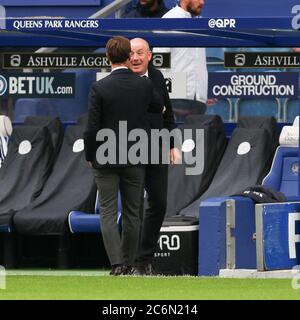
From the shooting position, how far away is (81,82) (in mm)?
16391

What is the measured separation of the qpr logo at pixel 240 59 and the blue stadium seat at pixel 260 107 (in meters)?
0.56

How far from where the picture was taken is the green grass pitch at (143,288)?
11.0 metres

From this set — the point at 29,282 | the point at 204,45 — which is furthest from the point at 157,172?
the point at 204,45

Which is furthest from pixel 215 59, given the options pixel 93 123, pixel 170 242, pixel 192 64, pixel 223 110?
pixel 93 123

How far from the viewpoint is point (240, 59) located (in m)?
15.7

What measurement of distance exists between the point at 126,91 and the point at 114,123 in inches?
10.9

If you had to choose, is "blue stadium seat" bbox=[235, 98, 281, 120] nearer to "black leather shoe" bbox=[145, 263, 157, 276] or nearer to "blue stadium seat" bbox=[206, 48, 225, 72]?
"blue stadium seat" bbox=[206, 48, 225, 72]

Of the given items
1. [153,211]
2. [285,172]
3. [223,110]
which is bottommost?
[153,211]

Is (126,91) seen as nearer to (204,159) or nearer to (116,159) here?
(116,159)

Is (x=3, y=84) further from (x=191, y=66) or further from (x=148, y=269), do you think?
(x=148, y=269)

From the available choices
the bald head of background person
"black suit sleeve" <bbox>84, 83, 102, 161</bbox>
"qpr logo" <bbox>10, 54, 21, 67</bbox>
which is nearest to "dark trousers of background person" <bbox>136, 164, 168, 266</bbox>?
"black suit sleeve" <bbox>84, 83, 102, 161</bbox>

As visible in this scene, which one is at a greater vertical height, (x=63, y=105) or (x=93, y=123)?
(x=63, y=105)

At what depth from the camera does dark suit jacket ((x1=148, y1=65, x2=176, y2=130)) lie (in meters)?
13.0

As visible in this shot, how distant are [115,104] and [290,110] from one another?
13.1 ft
